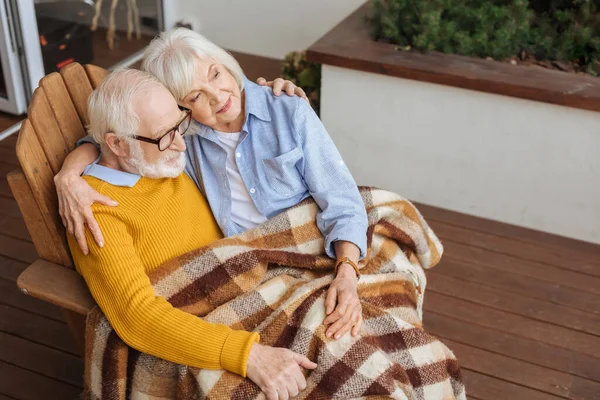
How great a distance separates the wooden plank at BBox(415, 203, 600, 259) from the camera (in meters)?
2.82

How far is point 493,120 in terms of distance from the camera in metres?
2.74

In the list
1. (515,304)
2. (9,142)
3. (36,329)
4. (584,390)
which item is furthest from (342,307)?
(9,142)

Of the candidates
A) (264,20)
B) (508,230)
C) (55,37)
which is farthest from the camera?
(264,20)

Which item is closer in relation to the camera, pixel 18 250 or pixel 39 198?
pixel 39 198

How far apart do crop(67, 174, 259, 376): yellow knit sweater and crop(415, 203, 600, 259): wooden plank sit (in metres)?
1.62

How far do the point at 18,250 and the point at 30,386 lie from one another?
2.33ft

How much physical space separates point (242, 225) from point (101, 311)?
18.0 inches

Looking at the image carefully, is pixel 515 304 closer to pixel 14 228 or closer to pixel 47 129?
pixel 47 129

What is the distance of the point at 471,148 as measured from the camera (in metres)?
2.84

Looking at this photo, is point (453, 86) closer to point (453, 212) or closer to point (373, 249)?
point (453, 212)

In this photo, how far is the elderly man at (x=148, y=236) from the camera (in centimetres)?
146

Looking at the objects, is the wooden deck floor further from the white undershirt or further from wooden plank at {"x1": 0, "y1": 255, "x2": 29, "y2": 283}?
the white undershirt

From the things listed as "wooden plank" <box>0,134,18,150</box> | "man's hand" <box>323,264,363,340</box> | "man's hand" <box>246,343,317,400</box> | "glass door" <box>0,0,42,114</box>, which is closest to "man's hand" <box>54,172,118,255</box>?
"man's hand" <box>246,343,317,400</box>

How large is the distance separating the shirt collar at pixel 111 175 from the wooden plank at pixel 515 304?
53.0 inches
